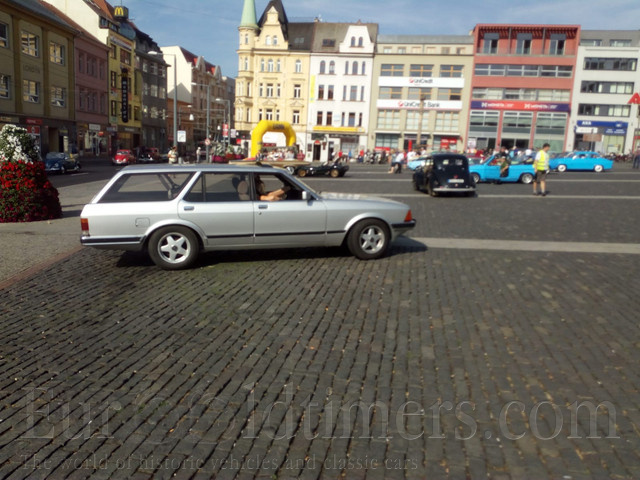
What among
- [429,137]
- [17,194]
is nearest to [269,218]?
[17,194]

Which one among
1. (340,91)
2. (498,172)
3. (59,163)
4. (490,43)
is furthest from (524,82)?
(59,163)

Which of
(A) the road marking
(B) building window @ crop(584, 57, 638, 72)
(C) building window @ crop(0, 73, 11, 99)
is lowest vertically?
(A) the road marking

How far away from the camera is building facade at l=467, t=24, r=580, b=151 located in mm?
63500

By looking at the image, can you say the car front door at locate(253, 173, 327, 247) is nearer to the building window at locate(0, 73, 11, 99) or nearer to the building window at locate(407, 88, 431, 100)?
the building window at locate(0, 73, 11, 99)

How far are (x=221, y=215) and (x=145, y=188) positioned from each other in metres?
1.17

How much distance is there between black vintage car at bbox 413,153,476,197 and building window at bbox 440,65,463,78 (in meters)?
48.8

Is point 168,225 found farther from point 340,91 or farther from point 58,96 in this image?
point 340,91

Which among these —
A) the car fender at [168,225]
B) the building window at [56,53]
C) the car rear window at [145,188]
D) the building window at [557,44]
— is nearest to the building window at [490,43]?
the building window at [557,44]

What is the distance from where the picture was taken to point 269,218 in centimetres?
800

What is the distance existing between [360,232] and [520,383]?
452 centimetres

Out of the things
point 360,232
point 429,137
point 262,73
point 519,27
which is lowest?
point 360,232

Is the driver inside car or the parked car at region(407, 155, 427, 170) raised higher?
the parked car at region(407, 155, 427, 170)

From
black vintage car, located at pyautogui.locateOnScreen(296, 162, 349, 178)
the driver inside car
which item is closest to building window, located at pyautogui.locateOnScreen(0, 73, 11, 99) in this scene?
black vintage car, located at pyautogui.locateOnScreen(296, 162, 349, 178)

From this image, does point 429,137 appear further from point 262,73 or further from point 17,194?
point 17,194
